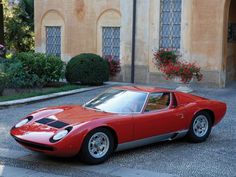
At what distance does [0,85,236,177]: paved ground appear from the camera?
263 inches

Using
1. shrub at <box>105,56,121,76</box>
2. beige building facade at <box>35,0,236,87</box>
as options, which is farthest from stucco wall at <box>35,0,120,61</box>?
shrub at <box>105,56,121,76</box>

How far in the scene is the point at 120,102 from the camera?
25.8 feet

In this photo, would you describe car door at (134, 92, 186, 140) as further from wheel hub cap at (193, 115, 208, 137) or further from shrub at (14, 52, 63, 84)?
shrub at (14, 52, 63, 84)

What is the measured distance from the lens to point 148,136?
771 centimetres

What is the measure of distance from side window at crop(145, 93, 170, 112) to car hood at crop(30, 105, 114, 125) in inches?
32.7

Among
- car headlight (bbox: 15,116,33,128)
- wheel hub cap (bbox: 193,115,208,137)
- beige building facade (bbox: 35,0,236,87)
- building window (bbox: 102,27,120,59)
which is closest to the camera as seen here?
car headlight (bbox: 15,116,33,128)

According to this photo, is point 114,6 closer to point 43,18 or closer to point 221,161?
point 43,18

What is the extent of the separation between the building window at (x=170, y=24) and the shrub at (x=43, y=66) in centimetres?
403

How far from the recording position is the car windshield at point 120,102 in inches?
304

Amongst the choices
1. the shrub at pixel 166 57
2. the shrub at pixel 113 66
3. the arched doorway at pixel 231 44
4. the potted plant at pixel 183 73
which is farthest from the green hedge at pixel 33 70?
the arched doorway at pixel 231 44

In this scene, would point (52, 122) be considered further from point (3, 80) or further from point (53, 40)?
point (53, 40)

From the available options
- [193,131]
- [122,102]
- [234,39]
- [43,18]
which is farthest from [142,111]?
[43,18]

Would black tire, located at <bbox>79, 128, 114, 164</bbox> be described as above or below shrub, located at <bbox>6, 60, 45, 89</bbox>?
below

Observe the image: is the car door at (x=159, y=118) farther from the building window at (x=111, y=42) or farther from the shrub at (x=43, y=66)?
the building window at (x=111, y=42)
